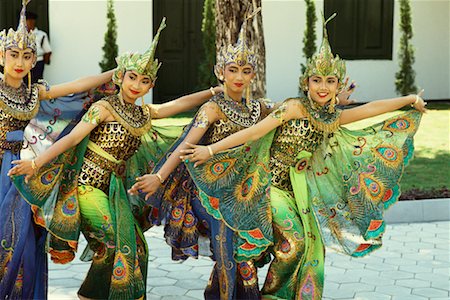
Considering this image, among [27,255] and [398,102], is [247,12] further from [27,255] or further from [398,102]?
[27,255]

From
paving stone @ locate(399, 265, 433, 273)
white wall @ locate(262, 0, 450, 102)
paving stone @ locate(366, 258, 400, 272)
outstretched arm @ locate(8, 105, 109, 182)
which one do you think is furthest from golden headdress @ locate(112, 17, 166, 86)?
white wall @ locate(262, 0, 450, 102)

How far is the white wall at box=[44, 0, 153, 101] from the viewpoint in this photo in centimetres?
1299

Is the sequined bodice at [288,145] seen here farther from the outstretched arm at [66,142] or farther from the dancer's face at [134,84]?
the outstretched arm at [66,142]

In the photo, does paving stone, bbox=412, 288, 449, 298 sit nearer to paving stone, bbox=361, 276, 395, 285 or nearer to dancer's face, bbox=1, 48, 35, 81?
paving stone, bbox=361, 276, 395, 285

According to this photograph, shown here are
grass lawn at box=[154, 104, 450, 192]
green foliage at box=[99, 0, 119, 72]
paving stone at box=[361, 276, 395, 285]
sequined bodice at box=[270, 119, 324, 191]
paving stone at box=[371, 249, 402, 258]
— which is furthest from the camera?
green foliage at box=[99, 0, 119, 72]

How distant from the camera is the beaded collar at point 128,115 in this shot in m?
4.73

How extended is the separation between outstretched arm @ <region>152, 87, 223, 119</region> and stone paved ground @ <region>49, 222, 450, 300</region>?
1217 millimetres

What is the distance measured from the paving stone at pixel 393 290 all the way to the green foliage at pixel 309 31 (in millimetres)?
8406

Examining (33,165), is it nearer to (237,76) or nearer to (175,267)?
(237,76)

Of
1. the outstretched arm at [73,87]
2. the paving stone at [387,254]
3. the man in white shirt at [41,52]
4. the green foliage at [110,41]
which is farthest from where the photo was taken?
the green foliage at [110,41]

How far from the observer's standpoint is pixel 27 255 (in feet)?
15.6

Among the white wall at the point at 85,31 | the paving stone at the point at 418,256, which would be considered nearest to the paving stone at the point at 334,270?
the paving stone at the point at 418,256

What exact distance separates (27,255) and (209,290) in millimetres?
1060

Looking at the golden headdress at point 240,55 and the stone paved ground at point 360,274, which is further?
the stone paved ground at point 360,274
